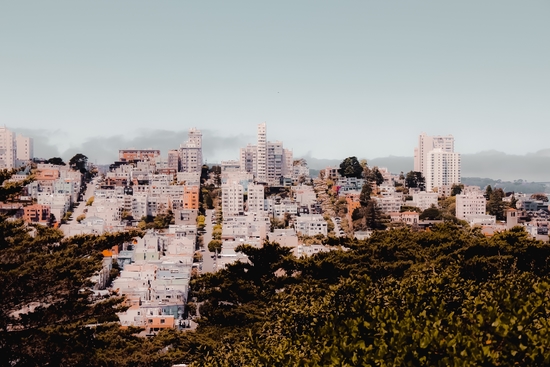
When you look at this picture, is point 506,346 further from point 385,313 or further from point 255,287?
point 255,287

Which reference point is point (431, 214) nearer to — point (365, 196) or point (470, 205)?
point (470, 205)

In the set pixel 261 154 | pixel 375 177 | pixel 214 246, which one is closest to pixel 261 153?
pixel 261 154

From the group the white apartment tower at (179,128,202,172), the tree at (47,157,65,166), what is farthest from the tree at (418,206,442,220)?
the tree at (47,157,65,166)

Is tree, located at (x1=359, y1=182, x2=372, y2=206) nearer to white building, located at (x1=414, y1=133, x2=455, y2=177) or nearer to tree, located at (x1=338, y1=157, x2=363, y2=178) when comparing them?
tree, located at (x1=338, y1=157, x2=363, y2=178)

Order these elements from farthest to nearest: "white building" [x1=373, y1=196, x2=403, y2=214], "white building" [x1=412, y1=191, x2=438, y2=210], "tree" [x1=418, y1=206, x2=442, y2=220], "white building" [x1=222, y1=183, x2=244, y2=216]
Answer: "white building" [x1=222, y1=183, x2=244, y2=216] < "white building" [x1=412, y1=191, x2=438, y2=210] < "white building" [x1=373, y1=196, x2=403, y2=214] < "tree" [x1=418, y1=206, x2=442, y2=220]

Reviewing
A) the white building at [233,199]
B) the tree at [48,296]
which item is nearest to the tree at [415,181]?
the white building at [233,199]

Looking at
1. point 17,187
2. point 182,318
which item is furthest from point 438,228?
point 182,318
